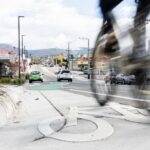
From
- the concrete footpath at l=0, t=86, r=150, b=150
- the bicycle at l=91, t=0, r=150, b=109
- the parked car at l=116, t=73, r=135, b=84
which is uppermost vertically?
the bicycle at l=91, t=0, r=150, b=109

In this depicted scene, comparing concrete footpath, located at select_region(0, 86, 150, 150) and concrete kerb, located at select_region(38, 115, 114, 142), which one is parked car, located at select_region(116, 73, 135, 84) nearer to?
concrete footpath, located at select_region(0, 86, 150, 150)

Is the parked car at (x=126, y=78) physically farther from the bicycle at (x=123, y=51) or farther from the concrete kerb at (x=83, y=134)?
the concrete kerb at (x=83, y=134)

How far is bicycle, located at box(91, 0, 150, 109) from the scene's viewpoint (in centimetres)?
184

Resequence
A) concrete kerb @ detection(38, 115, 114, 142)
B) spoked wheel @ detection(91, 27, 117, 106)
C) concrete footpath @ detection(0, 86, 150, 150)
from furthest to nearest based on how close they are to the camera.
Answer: concrete kerb @ detection(38, 115, 114, 142)
concrete footpath @ detection(0, 86, 150, 150)
spoked wheel @ detection(91, 27, 117, 106)

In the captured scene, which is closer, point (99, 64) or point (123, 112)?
point (99, 64)

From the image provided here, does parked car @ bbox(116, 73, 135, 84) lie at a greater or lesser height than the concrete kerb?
greater

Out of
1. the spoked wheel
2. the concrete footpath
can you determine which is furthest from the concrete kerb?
the spoked wheel

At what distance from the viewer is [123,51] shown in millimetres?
1900

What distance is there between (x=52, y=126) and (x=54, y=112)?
5.00m

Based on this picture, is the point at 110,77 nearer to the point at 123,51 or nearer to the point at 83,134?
the point at 123,51

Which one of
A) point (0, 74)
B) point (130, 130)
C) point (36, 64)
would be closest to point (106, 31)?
point (130, 130)

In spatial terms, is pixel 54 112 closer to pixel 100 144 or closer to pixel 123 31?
pixel 100 144

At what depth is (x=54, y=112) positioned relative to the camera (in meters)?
18.5

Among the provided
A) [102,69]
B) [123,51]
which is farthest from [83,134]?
[123,51]
